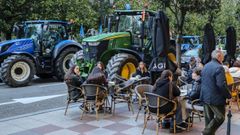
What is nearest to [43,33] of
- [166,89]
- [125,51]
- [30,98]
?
[125,51]

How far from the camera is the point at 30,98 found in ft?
36.5

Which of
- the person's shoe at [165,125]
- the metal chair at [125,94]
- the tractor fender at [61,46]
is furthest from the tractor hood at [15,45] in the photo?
the person's shoe at [165,125]

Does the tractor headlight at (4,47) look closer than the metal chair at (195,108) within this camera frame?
No

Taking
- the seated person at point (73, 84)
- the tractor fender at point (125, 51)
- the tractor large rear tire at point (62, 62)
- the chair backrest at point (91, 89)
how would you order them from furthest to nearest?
the tractor large rear tire at point (62, 62) → the tractor fender at point (125, 51) → the seated person at point (73, 84) → the chair backrest at point (91, 89)

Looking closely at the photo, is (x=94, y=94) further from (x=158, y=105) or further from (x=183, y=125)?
(x=183, y=125)

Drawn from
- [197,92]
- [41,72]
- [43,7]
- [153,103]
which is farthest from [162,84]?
[43,7]

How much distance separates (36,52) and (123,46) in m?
4.06

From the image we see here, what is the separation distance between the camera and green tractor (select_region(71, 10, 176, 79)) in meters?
12.2

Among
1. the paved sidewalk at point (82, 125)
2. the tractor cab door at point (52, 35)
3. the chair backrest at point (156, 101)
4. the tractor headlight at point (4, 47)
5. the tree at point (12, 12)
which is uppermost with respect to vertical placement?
the tree at point (12, 12)

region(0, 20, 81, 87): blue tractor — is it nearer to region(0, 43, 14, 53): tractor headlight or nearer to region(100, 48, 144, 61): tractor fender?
region(0, 43, 14, 53): tractor headlight

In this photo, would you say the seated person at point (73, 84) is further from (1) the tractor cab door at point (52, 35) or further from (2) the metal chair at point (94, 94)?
(1) the tractor cab door at point (52, 35)

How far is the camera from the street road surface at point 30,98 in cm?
950

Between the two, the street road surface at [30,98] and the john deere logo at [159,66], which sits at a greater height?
the john deere logo at [159,66]

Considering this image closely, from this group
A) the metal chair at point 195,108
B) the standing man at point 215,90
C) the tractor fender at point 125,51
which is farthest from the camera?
the tractor fender at point 125,51
